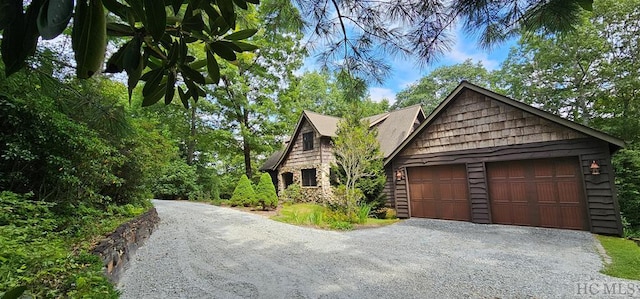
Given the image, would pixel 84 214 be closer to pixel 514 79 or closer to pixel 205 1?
pixel 205 1

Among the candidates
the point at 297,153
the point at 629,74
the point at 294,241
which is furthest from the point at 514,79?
the point at 294,241

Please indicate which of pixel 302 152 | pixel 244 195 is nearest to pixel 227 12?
pixel 244 195

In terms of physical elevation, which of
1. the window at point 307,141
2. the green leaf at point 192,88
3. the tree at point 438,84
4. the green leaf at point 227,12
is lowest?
the green leaf at point 192,88

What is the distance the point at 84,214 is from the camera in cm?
490

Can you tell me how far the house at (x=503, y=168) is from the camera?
21.2 feet

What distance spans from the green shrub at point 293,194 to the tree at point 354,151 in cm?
469

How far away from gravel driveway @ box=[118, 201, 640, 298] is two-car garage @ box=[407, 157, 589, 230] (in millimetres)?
490

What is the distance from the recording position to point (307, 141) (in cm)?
1426

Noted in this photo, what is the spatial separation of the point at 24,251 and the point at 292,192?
12130mm

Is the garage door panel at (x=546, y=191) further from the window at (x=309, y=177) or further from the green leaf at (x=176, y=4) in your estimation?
the green leaf at (x=176, y=4)

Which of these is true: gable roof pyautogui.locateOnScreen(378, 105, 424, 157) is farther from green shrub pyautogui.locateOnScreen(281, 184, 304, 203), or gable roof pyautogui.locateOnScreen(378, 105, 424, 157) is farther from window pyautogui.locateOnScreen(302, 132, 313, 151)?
green shrub pyautogui.locateOnScreen(281, 184, 304, 203)

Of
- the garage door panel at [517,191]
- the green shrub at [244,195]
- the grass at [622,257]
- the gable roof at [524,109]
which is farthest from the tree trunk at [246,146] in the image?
the grass at [622,257]

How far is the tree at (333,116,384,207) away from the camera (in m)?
9.20

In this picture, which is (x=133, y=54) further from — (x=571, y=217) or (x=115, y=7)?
(x=571, y=217)
